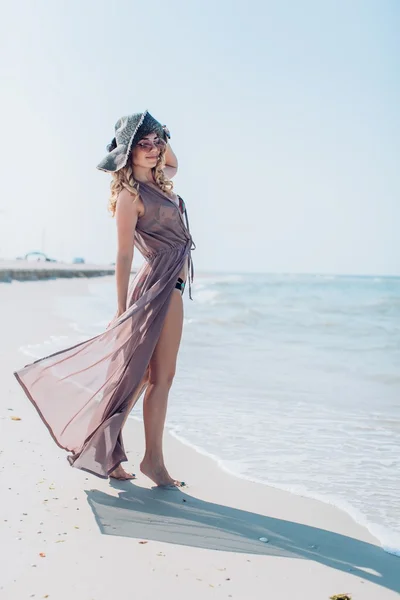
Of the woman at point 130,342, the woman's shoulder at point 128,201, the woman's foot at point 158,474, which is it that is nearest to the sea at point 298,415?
the woman's foot at point 158,474

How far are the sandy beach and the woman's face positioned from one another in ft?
5.30

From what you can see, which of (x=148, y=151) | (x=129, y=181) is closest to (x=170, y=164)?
(x=148, y=151)

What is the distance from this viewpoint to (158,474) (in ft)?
11.2

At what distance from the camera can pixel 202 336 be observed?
11109 millimetres

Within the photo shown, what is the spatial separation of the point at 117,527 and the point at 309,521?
861mm

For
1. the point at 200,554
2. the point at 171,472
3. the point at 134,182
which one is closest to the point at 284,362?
the point at 171,472

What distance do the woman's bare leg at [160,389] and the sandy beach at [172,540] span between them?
0.34 feet

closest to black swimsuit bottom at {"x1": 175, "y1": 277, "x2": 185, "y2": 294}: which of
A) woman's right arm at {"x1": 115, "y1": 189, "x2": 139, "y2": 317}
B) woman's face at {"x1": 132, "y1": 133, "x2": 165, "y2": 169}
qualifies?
woman's right arm at {"x1": 115, "y1": 189, "x2": 139, "y2": 317}

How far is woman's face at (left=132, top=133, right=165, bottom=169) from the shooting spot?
3.40 metres

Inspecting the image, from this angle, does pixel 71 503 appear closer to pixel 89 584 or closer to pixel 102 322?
pixel 89 584

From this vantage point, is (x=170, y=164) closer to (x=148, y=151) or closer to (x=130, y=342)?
(x=148, y=151)

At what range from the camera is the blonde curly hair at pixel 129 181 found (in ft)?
11.0

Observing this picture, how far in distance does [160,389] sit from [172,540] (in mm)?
901

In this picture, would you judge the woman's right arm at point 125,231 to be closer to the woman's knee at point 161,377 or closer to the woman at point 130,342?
the woman at point 130,342
